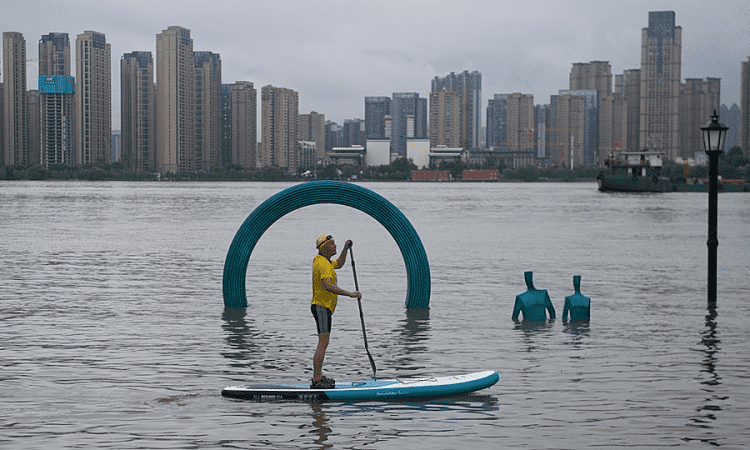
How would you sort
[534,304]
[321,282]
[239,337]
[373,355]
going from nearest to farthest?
[321,282], [373,355], [239,337], [534,304]

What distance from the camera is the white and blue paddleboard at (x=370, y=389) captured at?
11.0 m

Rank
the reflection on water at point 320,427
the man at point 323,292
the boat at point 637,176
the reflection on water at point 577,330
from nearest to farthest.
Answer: the reflection on water at point 320,427
the man at point 323,292
the reflection on water at point 577,330
the boat at point 637,176

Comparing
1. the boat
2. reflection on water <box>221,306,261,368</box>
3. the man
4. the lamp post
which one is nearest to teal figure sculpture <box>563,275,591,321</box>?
the lamp post

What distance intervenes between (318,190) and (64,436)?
876 centimetres

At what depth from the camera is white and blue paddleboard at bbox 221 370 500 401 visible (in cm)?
1102

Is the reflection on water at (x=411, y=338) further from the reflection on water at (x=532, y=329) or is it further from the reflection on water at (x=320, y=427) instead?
the reflection on water at (x=320, y=427)

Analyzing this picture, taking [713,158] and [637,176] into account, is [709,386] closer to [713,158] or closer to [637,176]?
[713,158]

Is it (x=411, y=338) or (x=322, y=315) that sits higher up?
(x=322, y=315)

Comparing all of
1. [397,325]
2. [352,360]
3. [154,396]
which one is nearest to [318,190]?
[397,325]

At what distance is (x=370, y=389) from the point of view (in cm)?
1102

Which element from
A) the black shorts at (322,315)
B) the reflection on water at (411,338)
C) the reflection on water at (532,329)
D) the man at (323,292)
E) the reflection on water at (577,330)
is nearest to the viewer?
the man at (323,292)

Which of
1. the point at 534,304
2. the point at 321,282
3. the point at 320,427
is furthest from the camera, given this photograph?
the point at 534,304

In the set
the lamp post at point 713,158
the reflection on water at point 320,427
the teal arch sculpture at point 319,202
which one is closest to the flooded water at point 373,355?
the reflection on water at point 320,427

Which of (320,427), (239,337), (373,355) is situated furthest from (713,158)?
(320,427)
